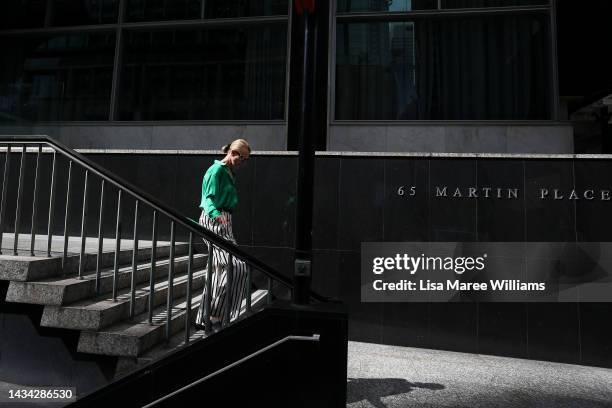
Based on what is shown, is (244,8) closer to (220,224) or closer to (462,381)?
(220,224)

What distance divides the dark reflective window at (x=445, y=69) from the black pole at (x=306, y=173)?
183 inches

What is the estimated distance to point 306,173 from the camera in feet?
8.14

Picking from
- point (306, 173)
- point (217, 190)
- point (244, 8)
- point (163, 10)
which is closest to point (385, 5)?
point (244, 8)

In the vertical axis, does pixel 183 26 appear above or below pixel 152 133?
above

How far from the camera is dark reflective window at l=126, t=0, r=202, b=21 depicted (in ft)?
25.3

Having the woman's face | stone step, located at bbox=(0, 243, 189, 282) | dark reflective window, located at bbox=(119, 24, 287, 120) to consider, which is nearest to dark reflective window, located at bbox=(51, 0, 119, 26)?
dark reflective window, located at bbox=(119, 24, 287, 120)

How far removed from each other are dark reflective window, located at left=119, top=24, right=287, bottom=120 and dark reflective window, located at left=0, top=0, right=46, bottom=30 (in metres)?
2.20

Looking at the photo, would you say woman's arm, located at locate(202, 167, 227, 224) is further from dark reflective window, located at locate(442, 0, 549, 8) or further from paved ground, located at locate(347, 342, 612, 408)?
dark reflective window, located at locate(442, 0, 549, 8)

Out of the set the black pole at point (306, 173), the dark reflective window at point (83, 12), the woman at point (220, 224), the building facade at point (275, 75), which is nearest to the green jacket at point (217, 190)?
the woman at point (220, 224)

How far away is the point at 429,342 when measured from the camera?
18.3 ft

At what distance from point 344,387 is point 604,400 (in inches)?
146

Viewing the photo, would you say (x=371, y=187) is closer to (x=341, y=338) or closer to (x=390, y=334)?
(x=390, y=334)

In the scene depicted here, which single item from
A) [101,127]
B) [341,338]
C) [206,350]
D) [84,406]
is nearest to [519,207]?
[341,338]

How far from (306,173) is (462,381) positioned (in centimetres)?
359
